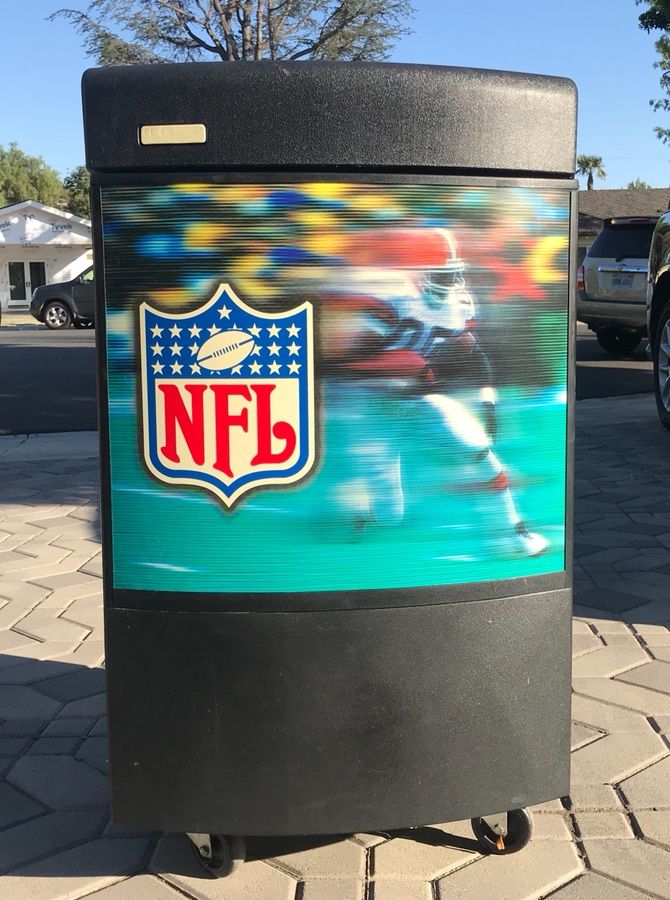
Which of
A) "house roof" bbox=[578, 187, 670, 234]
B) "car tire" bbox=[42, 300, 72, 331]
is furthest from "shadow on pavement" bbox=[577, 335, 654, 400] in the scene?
"house roof" bbox=[578, 187, 670, 234]

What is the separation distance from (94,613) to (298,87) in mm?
2852

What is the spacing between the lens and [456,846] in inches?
104

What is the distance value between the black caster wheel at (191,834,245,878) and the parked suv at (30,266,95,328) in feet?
85.2

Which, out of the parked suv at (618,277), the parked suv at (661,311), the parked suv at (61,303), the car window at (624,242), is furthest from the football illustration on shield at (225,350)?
the parked suv at (61,303)

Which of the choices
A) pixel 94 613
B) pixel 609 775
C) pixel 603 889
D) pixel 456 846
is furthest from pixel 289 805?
pixel 94 613

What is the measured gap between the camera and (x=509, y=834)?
2.59 meters

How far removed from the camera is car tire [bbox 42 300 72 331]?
91.3ft

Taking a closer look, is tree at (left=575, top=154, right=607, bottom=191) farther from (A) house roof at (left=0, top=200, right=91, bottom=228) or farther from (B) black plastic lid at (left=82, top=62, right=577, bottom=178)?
(B) black plastic lid at (left=82, top=62, right=577, bottom=178)

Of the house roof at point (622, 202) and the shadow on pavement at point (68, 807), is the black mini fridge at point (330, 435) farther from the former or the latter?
the house roof at point (622, 202)

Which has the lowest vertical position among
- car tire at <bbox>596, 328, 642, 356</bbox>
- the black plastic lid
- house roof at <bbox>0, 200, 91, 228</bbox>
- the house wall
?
car tire at <bbox>596, 328, 642, 356</bbox>

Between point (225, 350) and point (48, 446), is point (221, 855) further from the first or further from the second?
point (48, 446)

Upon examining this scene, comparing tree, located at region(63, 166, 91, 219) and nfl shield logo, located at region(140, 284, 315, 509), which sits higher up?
tree, located at region(63, 166, 91, 219)

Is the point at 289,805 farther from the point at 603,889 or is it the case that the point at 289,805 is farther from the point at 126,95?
the point at 126,95

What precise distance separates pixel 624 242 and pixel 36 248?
3880 centimetres
